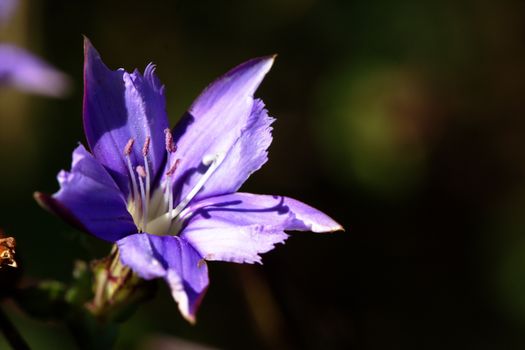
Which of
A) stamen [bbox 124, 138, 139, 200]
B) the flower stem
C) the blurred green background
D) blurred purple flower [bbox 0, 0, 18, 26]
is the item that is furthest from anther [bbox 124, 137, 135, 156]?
the blurred green background

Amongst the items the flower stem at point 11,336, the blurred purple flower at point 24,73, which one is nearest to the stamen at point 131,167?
the flower stem at point 11,336

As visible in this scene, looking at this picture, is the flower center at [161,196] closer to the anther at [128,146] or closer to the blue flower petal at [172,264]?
the anther at [128,146]

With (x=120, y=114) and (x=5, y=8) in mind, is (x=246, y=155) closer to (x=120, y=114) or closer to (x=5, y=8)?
(x=120, y=114)

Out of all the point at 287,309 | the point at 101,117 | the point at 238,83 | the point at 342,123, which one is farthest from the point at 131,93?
the point at 342,123

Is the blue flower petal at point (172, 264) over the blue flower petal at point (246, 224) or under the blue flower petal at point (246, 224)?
under

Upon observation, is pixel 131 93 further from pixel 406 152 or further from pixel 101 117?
pixel 406 152

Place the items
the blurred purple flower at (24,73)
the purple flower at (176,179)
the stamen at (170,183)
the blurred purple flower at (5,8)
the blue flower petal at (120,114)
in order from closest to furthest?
the purple flower at (176,179) < the blue flower petal at (120,114) < the stamen at (170,183) < the blurred purple flower at (24,73) < the blurred purple flower at (5,8)

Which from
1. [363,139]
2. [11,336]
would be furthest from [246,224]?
[363,139]

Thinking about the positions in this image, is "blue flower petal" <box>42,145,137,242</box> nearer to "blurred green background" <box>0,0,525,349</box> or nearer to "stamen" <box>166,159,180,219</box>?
"stamen" <box>166,159,180,219</box>
